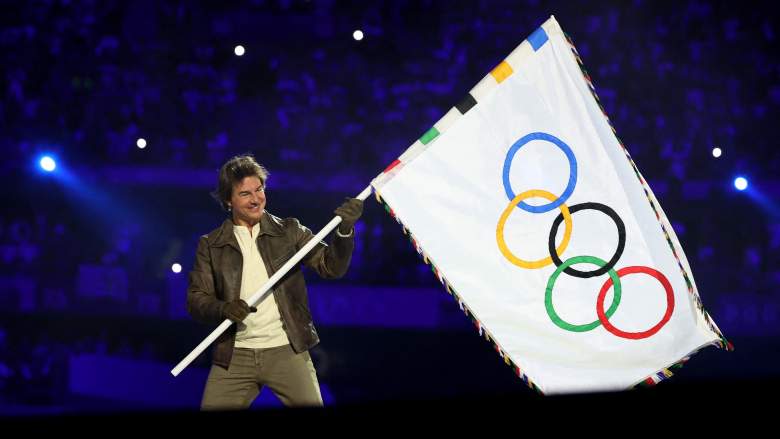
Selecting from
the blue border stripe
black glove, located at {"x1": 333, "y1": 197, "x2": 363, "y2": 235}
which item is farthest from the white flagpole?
the blue border stripe

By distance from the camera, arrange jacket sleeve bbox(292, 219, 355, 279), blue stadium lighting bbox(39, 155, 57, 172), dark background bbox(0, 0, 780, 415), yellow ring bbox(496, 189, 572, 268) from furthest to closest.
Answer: blue stadium lighting bbox(39, 155, 57, 172), dark background bbox(0, 0, 780, 415), jacket sleeve bbox(292, 219, 355, 279), yellow ring bbox(496, 189, 572, 268)

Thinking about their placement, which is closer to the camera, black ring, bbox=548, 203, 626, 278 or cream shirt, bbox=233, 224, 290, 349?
black ring, bbox=548, 203, 626, 278

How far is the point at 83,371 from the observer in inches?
301

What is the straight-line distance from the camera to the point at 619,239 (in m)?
3.22

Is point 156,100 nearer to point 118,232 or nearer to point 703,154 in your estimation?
point 118,232

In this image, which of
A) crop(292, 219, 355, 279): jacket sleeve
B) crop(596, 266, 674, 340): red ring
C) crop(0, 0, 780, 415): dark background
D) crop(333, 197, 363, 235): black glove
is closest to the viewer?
crop(596, 266, 674, 340): red ring

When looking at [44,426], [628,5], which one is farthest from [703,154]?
[44,426]

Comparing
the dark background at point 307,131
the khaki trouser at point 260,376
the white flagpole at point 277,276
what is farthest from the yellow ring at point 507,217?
the dark background at point 307,131

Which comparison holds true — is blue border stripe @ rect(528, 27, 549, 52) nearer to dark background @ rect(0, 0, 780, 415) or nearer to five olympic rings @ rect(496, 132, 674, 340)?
five olympic rings @ rect(496, 132, 674, 340)

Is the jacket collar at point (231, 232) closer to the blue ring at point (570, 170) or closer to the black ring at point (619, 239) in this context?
the blue ring at point (570, 170)

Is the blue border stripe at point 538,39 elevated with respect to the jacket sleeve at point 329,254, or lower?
elevated

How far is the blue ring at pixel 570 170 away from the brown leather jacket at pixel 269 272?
2.26 feet

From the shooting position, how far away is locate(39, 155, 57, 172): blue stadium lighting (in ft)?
28.4

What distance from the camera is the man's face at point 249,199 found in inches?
142
